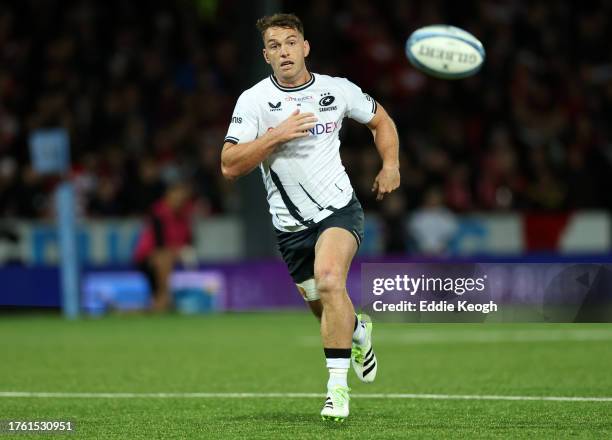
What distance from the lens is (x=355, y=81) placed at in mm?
22156

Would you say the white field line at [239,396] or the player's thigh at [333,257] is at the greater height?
the player's thigh at [333,257]

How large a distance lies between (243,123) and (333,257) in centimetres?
97

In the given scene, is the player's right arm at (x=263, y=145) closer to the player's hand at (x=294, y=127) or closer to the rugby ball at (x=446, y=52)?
the player's hand at (x=294, y=127)

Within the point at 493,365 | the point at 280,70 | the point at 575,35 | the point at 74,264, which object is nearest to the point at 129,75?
the point at 74,264

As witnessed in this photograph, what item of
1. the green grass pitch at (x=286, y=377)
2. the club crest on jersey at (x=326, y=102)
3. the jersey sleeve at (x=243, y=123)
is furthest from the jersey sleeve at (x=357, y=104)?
the green grass pitch at (x=286, y=377)

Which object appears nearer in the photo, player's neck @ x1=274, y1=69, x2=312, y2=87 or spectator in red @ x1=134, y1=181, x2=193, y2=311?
player's neck @ x1=274, y1=69, x2=312, y2=87

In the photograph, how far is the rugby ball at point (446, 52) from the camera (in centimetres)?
882

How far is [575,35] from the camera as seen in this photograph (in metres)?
23.4

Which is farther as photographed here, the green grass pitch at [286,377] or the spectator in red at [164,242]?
the spectator in red at [164,242]

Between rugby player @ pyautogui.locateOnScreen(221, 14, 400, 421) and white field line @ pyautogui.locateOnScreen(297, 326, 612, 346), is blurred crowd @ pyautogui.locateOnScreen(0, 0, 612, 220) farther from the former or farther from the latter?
rugby player @ pyautogui.locateOnScreen(221, 14, 400, 421)

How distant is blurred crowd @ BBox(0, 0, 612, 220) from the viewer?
20000 millimetres

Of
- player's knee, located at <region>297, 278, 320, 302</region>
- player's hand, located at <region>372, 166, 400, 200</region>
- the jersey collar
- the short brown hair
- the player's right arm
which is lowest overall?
player's knee, located at <region>297, 278, 320, 302</region>

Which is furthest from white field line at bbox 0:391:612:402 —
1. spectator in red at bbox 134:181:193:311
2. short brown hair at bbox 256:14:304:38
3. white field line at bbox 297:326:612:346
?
spectator in red at bbox 134:181:193:311

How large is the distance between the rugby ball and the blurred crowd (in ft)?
33.7
